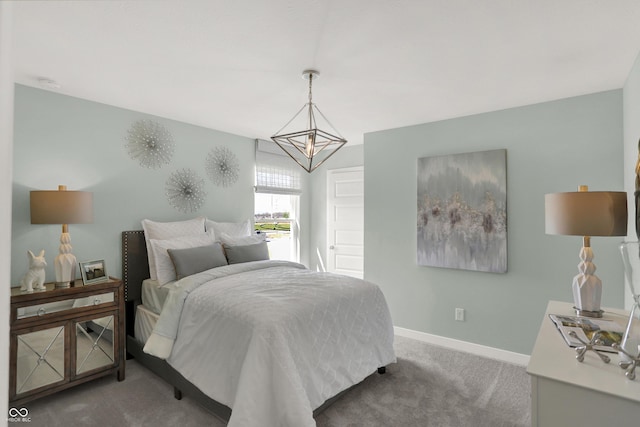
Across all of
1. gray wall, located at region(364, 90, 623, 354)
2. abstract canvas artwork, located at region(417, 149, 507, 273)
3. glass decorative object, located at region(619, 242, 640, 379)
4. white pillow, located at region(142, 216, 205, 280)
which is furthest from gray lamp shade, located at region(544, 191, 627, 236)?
white pillow, located at region(142, 216, 205, 280)

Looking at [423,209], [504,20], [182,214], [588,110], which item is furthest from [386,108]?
[182,214]

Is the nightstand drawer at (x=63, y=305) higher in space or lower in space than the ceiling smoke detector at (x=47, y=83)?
lower

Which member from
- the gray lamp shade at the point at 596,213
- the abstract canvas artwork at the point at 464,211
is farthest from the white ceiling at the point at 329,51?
the gray lamp shade at the point at 596,213

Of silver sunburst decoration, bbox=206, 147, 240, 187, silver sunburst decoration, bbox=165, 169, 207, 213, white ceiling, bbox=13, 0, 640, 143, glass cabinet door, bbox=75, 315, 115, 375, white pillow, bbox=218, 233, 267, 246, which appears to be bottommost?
glass cabinet door, bbox=75, 315, 115, 375

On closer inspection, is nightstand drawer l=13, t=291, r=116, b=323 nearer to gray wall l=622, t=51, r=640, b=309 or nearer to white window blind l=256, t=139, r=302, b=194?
white window blind l=256, t=139, r=302, b=194

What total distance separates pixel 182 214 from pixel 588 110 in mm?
4080

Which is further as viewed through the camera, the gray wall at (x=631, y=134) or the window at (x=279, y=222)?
the window at (x=279, y=222)

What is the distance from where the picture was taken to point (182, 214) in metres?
3.75

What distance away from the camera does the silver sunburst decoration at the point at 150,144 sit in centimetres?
335

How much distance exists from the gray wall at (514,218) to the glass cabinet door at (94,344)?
2.81 metres

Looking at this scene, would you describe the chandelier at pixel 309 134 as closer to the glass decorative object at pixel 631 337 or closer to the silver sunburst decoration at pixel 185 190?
the silver sunburst decoration at pixel 185 190

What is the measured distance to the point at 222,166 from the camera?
4.15 metres

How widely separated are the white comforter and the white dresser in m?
1.20

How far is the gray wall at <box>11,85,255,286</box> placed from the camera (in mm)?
2680
